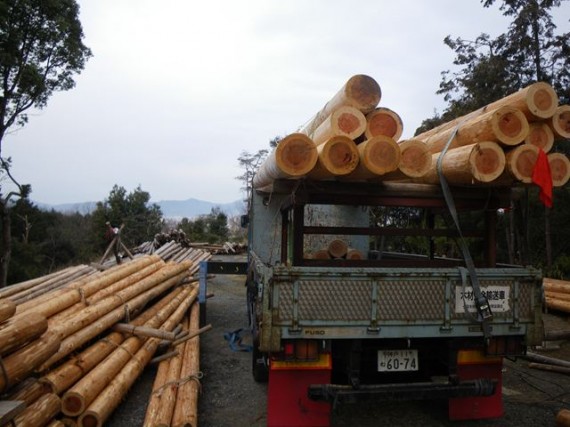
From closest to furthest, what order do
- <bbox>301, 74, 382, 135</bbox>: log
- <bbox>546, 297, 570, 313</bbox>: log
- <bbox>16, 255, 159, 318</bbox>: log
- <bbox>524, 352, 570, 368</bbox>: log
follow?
1. <bbox>301, 74, 382, 135</bbox>: log
2. <bbox>16, 255, 159, 318</bbox>: log
3. <bbox>524, 352, 570, 368</bbox>: log
4. <bbox>546, 297, 570, 313</bbox>: log

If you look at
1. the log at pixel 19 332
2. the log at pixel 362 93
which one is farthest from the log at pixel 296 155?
the log at pixel 19 332

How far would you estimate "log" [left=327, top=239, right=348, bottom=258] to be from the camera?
21.2ft

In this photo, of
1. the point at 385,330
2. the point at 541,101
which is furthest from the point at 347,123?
the point at 385,330

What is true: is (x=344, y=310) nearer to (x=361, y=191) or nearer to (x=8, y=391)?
(x=361, y=191)

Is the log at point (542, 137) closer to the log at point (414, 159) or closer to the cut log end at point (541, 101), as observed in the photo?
the cut log end at point (541, 101)

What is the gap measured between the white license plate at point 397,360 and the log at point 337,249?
9.01ft

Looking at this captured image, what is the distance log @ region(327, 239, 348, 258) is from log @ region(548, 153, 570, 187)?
10.3ft

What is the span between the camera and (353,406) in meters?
4.65

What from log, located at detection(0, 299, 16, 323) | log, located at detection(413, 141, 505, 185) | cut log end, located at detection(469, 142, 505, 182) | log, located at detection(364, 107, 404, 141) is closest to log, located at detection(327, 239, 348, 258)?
log, located at detection(364, 107, 404, 141)

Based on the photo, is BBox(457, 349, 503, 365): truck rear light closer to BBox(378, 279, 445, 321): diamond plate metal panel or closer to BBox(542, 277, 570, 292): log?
BBox(378, 279, 445, 321): diamond plate metal panel

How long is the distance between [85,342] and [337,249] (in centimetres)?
350

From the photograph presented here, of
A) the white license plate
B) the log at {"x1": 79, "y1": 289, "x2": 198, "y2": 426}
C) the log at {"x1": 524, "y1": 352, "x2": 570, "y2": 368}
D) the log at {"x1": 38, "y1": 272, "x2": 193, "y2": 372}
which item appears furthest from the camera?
the log at {"x1": 524, "y1": 352, "x2": 570, "y2": 368}

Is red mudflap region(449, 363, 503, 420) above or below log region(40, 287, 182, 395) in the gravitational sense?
below

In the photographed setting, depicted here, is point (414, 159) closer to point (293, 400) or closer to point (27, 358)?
point (293, 400)
